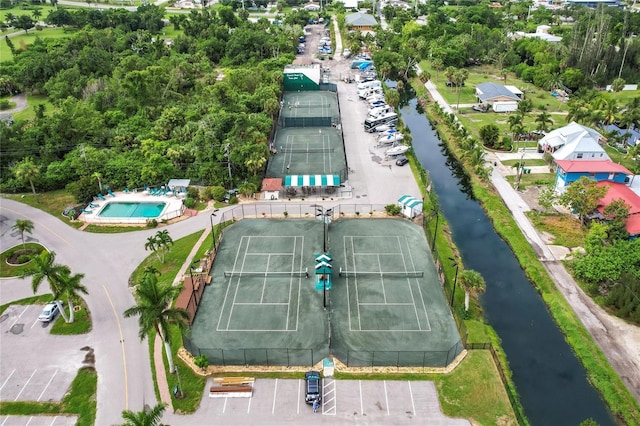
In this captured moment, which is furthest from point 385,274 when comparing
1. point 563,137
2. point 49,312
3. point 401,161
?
point 563,137

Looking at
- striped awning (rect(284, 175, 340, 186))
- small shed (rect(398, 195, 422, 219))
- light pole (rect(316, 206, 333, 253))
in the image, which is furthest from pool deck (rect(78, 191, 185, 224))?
small shed (rect(398, 195, 422, 219))

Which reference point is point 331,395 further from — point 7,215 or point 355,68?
point 355,68

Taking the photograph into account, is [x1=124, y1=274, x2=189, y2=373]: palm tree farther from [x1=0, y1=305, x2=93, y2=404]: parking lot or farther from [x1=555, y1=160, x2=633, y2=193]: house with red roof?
[x1=555, y1=160, x2=633, y2=193]: house with red roof

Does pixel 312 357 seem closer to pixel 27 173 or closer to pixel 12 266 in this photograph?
pixel 12 266

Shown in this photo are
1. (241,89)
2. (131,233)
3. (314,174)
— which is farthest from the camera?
(241,89)

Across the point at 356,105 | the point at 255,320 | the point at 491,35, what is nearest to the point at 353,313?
the point at 255,320
